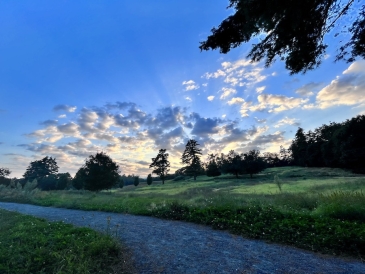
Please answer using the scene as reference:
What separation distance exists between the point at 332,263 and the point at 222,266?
2290mm

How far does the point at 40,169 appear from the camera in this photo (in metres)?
76.9

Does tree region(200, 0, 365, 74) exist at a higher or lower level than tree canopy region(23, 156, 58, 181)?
lower

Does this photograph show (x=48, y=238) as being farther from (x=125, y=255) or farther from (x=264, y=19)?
(x=264, y=19)

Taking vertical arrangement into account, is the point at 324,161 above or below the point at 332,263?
above

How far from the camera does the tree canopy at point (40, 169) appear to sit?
250 feet

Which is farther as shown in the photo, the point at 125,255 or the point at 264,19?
the point at 125,255

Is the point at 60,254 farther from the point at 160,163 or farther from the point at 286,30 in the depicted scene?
the point at 160,163

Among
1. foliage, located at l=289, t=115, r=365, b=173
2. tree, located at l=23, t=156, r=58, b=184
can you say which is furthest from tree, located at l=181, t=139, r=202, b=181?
tree, located at l=23, t=156, r=58, b=184

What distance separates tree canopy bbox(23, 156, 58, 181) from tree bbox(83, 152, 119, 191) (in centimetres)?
5758

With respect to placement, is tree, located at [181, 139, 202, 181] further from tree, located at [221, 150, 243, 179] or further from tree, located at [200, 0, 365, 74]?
tree, located at [200, 0, 365, 74]

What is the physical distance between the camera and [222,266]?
406 cm

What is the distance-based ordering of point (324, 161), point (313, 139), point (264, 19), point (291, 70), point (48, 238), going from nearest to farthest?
point (264, 19), point (291, 70), point (48, 238), point (324, 161), point (313, 139)

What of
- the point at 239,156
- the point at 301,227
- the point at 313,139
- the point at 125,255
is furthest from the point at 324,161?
the point at 125,255

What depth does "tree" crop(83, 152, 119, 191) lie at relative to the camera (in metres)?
31.1
